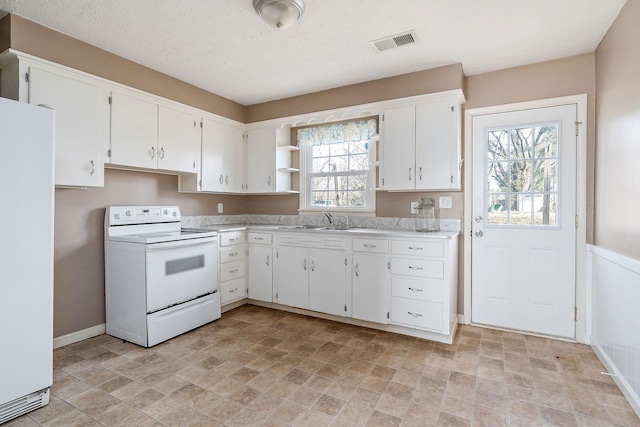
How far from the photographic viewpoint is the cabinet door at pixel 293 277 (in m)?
3.45

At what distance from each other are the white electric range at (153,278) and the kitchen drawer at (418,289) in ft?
6.02

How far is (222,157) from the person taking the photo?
12.9ft

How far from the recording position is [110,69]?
2.83 m

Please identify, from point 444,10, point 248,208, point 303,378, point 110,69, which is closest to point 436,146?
point 444,10

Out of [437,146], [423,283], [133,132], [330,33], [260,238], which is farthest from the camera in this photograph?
[260,238]

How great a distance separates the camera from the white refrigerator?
1.78m

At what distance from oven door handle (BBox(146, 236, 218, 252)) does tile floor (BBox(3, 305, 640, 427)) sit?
823mm

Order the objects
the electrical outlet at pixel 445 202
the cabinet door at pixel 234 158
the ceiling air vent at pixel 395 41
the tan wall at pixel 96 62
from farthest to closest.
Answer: the cabinet door at pixel 234 158 < the electrical outlet at pixel 445 202 < the ceiling air vent at pixel 395 41 < the tan wall at pixel 96 62

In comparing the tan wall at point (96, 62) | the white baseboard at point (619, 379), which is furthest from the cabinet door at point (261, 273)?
the white baseboard at point (619, 379)

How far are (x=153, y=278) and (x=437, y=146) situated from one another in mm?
2805

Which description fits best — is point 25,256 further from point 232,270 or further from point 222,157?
point 222,157

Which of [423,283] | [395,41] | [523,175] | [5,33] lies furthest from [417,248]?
[5,33]

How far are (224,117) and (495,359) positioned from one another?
3728mm

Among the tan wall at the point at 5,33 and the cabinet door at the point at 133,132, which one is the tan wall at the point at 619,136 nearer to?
the cabinet door at the point at 133,132
